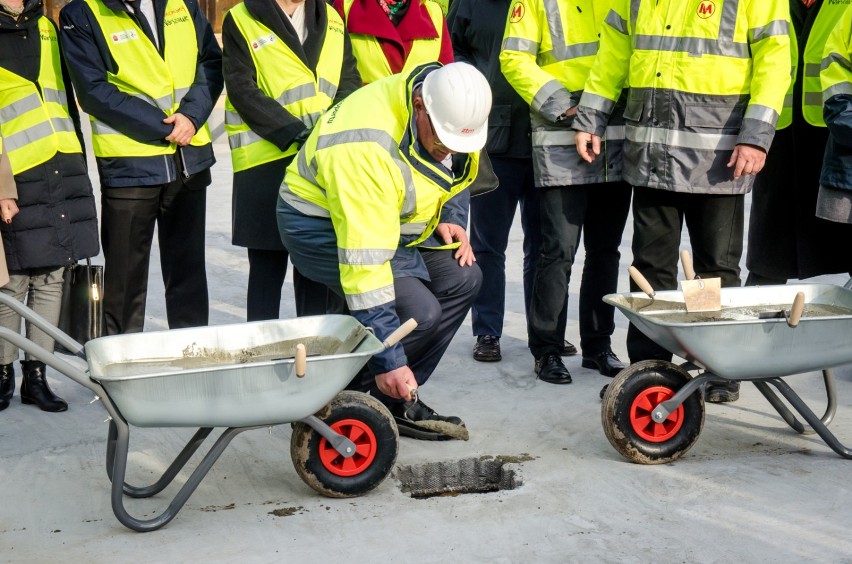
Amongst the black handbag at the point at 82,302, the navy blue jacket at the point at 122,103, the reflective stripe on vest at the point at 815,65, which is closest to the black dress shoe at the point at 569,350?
the reflective stripe on vest at the point at 815,65

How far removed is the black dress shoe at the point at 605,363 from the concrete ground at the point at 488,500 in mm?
287

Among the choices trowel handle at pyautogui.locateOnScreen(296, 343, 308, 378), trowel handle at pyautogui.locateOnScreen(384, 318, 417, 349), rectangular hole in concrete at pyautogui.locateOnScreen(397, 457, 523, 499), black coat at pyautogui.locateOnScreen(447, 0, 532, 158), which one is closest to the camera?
trowel handle at pyautogui.locateOnScreen(296, 343, 308, 378)

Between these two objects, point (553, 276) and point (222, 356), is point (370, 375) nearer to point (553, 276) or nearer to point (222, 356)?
point (222, 356)

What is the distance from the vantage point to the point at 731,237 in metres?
4.18

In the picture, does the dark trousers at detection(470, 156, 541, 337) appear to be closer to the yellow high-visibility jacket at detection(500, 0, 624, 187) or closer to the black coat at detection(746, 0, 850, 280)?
the yellow high-visibility jacket at detection(500, 0, 624, 187)

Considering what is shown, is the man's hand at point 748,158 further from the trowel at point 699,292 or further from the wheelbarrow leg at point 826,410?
the wheelbarrow leg at point 826,410

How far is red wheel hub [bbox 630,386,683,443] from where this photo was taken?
359cm

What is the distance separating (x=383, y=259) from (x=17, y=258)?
5.57 ft

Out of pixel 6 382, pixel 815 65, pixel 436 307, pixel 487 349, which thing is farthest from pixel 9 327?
pixel 815 65

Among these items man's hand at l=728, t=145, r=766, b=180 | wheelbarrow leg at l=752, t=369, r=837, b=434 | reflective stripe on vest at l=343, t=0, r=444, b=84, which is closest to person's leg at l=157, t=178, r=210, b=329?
reflective stripe on vest at l=343, t=0, r=444, b=84

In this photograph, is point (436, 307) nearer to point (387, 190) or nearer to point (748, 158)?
point (387, 190)

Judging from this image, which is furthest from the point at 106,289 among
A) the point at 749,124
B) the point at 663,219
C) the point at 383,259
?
the point at 749,124

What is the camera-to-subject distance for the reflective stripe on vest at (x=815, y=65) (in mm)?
4375

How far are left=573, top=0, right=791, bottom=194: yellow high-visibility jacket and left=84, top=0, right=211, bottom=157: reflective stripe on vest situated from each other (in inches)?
68.9
